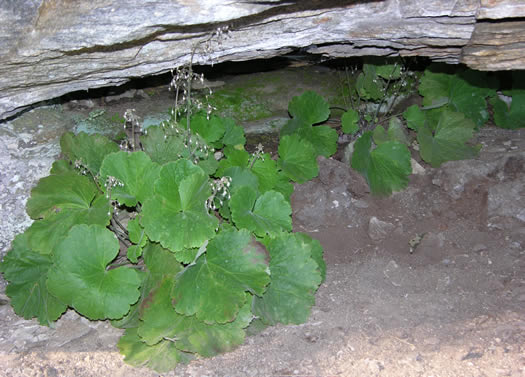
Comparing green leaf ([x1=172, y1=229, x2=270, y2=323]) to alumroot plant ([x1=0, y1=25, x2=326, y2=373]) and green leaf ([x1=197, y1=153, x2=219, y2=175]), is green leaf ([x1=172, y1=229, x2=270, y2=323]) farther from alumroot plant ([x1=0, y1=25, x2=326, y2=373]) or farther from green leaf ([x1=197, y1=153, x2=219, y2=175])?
green leaf ([x1=197, y1=153, x2=219, y2=175])

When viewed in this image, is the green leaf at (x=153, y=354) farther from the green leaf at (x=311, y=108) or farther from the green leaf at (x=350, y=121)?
the green leaf at (x=350, y=121)

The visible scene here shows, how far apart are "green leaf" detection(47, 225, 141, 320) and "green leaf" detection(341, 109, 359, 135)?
2.40 m

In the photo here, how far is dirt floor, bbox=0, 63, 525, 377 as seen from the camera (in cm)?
269

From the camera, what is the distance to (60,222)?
10.5ft

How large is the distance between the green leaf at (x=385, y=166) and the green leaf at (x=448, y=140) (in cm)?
27

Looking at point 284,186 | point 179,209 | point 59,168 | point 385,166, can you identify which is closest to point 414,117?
point 385,166

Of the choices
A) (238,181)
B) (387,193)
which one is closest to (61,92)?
(238,181)

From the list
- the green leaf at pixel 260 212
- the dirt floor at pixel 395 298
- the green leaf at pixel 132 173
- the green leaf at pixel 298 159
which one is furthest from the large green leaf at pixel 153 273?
the green leaf at pixel 298 159

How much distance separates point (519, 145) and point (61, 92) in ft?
12.1

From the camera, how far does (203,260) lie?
2979 millimetres

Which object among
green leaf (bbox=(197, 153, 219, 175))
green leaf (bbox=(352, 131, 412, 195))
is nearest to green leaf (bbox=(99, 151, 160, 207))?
green leaf (bbox=(197, 153, 219, 175))

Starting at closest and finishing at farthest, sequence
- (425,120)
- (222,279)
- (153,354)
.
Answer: (153,354)
(222,279)
(425,120)

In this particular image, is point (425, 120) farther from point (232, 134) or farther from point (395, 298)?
point (395, 298)

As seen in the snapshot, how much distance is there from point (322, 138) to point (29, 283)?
8.21 ft
